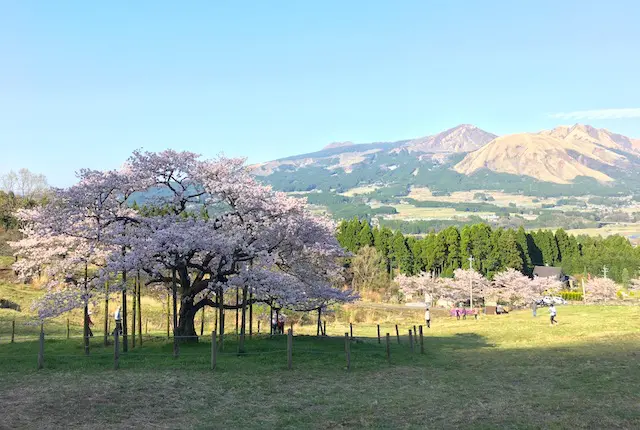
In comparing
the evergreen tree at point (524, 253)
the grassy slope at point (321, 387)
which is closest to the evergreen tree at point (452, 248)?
the evergreen tree at point (524, 253)

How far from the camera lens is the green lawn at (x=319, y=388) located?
16172 mm

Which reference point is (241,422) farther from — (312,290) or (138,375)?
(312,290)

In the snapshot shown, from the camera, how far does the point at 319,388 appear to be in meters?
20.8

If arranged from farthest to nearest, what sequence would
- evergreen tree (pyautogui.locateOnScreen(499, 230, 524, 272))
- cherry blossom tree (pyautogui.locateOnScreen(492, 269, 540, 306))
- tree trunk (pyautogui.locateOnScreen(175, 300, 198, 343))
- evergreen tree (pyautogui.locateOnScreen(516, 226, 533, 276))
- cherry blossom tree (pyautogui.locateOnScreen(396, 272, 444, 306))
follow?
evergreen tree (pyautogui.locateOnScreen(516, 226, 533, 276))
evergreen tree (pyautogui.locateOnScreen(499, 230, 524, 272))
cherry blossom tree (pyautogui.locateOnScreen(396, 272, 444, 306))
cherry blossom tree (pyautogui.locateOnScreen(492, 269, 540, 306))
tree trunk (pyautogui.locateOnScreen(175, 300, 198, 343))

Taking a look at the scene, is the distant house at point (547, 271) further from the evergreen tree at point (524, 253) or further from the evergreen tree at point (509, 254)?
the evergreen tree at point (509, 254)

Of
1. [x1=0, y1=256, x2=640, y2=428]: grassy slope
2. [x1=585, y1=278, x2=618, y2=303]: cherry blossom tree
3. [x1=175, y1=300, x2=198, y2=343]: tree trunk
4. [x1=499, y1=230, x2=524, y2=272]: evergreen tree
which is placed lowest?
[x1=585, y1=278, x2=618, y2=303]: cherry blossom tree

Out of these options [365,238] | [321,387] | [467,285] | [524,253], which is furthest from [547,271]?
[321,387]

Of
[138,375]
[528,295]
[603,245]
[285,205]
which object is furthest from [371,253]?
[138,375]

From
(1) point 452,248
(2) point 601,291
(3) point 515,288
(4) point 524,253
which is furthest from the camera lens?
(4) point 524,253

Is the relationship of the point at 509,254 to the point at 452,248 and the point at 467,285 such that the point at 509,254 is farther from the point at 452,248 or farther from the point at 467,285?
the point at 467,285

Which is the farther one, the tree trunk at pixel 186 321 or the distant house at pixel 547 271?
the distant house at pixel 547 271

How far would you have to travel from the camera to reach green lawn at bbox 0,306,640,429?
16.2 m

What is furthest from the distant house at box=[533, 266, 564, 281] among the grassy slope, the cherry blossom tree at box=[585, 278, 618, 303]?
the grassy slope

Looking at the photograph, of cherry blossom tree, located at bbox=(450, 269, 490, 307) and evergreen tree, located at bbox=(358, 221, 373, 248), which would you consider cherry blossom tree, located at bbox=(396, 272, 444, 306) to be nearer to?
cherry blossom tree, located at bbox=(450, 269, 490, 307)
